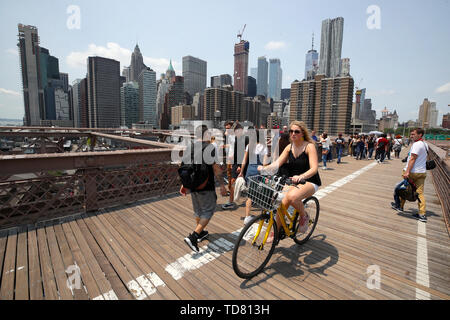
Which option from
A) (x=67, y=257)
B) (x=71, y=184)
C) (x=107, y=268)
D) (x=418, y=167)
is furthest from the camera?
(x=418, y=167)

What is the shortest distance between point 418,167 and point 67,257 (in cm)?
745

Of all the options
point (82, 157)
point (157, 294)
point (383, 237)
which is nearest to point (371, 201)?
point (383, 237)

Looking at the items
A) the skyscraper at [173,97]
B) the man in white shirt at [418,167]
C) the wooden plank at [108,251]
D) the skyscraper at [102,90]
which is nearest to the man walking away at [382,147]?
the man in white shirt at [418,167]

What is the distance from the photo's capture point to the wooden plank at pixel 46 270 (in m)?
2.70

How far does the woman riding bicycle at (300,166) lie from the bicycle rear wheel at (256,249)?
0.80 ft

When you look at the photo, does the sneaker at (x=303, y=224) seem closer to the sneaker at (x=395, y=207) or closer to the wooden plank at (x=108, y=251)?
the wooden plank at (x=108, y=251)

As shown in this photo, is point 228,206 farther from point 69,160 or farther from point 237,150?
point 69,160

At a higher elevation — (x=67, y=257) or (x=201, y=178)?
(x=201, y=178)

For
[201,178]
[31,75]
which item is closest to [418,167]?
[201,178]

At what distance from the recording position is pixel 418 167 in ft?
17.4

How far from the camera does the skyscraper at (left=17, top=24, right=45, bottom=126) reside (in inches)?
6693

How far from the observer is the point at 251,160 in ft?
16.5
